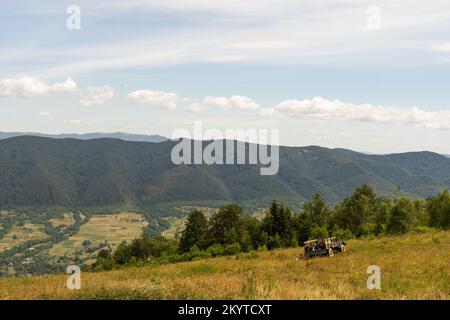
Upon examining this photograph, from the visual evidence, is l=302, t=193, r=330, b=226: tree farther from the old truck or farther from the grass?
the grass

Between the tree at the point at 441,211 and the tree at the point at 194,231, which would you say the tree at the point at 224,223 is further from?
the tree at the point at 441,211

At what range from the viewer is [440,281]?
48.4ft

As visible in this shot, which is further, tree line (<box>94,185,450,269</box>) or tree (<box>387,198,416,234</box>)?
tree line (<box>94,185,450,269</box>)

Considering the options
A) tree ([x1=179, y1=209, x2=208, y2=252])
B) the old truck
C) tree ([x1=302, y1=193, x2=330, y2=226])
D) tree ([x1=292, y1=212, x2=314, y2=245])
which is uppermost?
the old truck

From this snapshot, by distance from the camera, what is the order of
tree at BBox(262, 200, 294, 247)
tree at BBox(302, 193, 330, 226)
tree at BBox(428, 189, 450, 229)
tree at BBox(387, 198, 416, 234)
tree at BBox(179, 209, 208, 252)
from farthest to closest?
tree at BBox(179, 209, 208, 252), tree at BBox(302, 193, 330, 226), tree at BBox(262, 200, 294, 247), tree at BBox(428, 189, 450, 229), tree at BBox(387, 198, 416, 234)

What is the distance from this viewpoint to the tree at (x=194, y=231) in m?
70.2

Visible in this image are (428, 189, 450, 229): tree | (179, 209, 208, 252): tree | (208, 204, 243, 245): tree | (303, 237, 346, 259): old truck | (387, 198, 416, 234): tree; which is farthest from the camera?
(179, 209, 208, 252): tree

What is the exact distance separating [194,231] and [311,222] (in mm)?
20690

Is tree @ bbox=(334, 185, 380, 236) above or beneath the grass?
beneath

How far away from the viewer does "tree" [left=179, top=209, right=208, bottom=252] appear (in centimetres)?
7019

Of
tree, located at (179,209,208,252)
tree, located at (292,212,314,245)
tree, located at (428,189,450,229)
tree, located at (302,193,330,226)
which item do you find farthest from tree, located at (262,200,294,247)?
tree, located at (428,189,450,229)
